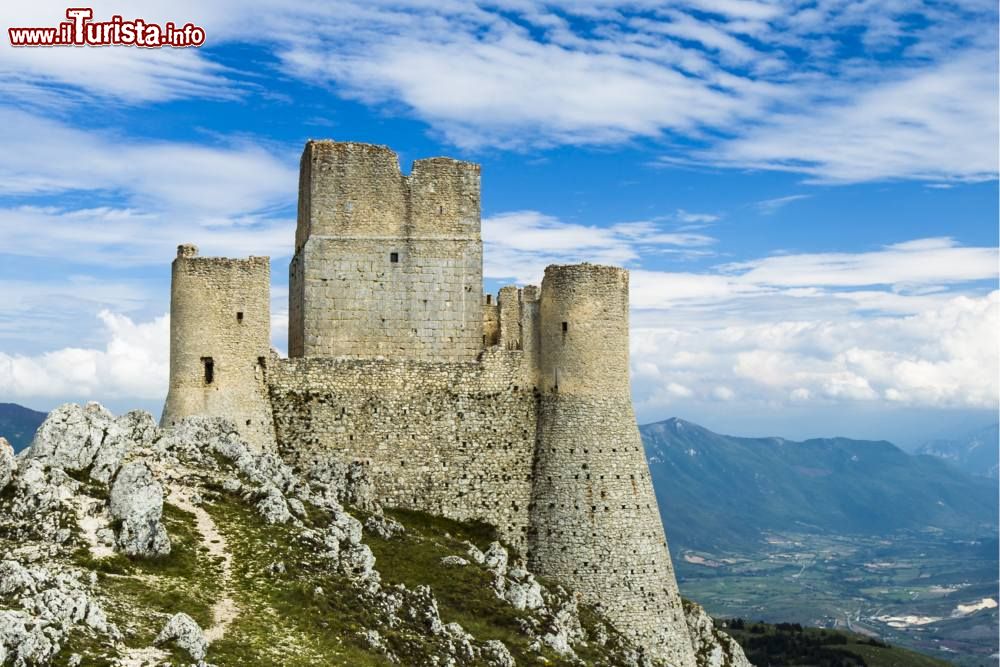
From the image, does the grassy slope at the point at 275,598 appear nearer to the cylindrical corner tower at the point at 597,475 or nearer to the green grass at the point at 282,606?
the green grass at the point at 282,606

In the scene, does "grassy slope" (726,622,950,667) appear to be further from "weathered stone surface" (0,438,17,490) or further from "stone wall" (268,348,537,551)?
"weathered stone surface" (0,438,17,490)

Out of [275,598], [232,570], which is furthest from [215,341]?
[275,598]

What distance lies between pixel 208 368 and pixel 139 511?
49.4 ft

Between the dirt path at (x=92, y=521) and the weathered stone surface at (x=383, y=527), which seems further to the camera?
the weathered stone surface at (x=383, y=527)

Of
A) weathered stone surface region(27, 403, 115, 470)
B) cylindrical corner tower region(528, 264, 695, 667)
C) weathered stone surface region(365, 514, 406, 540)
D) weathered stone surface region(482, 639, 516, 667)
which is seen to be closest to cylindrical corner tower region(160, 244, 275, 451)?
weathered stone surface region(365, 514, 406, 540)

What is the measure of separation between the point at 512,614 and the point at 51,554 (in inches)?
759

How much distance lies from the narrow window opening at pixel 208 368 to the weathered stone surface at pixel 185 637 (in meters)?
21.7

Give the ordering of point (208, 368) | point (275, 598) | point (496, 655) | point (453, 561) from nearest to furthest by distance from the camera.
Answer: point (275, 598) → point (496, 655) → point (453, 561) → point (208, 368)

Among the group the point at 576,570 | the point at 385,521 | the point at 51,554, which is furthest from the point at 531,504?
the point at 51,554

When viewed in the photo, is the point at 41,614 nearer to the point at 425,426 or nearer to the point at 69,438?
the point at 69,438

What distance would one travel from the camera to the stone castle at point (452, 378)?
2203 inches

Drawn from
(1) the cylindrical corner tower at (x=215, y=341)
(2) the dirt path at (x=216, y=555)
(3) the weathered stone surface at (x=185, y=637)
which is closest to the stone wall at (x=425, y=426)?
(1) the cylindrical corner tower at (x=215, y=341)

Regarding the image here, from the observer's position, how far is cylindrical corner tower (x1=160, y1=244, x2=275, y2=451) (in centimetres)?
5347

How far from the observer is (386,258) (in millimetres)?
58938
